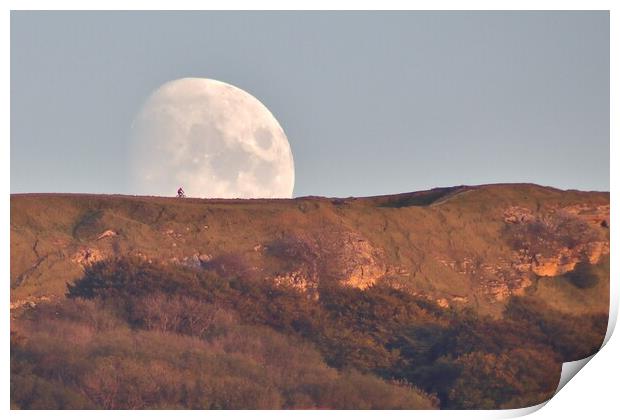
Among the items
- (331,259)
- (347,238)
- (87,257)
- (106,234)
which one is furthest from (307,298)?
(87,257)

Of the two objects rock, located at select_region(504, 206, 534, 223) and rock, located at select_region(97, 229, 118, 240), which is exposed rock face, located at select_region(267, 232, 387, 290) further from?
rock, located at select_region(97, 229, 118, 240)

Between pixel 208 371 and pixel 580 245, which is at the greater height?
pixel 580 245

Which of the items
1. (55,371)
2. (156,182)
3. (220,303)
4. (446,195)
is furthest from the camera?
(156,182)

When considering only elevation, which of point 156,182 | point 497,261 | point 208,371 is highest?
point 156,182

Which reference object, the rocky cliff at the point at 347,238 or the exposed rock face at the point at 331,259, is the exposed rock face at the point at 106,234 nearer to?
the rocky cliff at the point at 347,238

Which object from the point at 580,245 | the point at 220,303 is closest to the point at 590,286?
the point at 580,245

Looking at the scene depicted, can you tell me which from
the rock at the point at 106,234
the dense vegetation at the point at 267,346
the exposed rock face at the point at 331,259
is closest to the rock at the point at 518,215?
the dense vegetation at the point at 267,346
